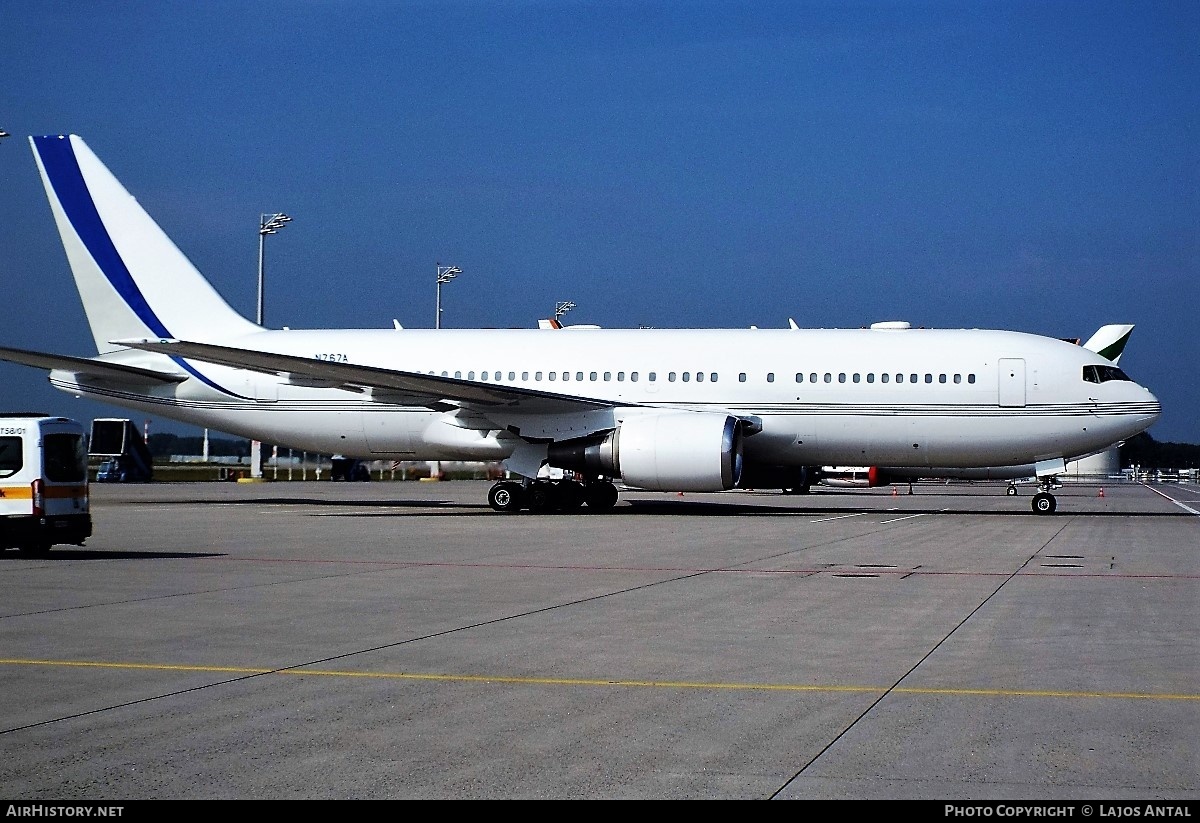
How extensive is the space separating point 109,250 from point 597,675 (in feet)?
85.9

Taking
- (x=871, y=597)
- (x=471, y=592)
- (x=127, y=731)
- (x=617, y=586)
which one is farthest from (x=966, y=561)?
(x=127, y=731)

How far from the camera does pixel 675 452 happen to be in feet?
82.1

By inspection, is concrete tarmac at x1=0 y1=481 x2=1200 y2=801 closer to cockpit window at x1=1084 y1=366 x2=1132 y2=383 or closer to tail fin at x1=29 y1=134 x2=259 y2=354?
cockpit window at x1=1084 y1=366 x2=1132 y2=383

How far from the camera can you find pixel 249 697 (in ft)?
23.4

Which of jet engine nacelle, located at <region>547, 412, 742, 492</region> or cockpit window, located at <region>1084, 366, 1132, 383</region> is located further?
cockpit window, located at <region>1084, 366, 1132, 383</region>

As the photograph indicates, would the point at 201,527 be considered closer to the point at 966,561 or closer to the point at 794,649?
the point at 966,561

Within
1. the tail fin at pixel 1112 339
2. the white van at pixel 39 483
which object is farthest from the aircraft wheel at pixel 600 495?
the tail fin at pixel 1112 339

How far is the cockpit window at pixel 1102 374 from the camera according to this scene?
87.2 ft

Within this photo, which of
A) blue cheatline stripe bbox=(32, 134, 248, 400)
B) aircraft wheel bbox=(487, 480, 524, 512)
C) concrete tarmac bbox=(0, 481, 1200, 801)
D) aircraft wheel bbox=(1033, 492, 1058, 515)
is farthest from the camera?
blue cheatline stripe bbox=(32, 134, 248, 400)

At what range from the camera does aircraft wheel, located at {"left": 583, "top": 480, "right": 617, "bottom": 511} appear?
2822 centimetres

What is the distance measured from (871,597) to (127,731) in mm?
7800

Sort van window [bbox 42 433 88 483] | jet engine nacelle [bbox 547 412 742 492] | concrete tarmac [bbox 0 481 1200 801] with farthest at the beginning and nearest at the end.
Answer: jet engine nacelle [bbox 547 412 742 492] < van window [bbox 42 433 88 483] < concrete tarmac [bbox 0 481 1200 801]

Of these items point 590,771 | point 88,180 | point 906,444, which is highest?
point 88,180

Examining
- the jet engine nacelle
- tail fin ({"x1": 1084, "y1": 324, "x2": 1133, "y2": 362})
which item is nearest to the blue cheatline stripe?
the jet engine nacelle
